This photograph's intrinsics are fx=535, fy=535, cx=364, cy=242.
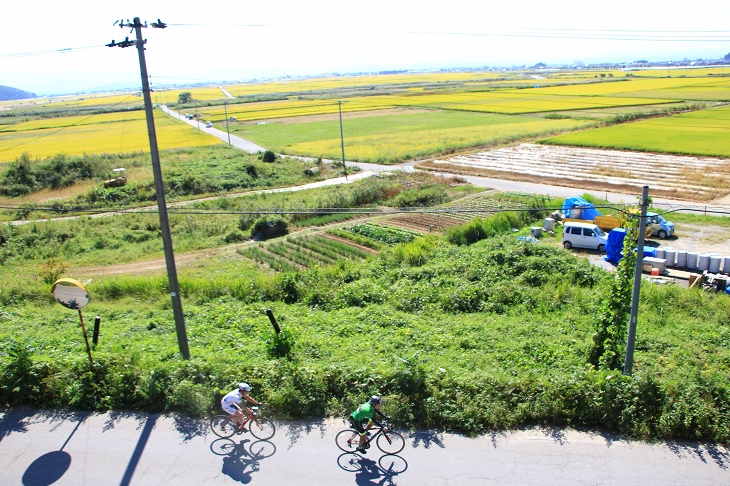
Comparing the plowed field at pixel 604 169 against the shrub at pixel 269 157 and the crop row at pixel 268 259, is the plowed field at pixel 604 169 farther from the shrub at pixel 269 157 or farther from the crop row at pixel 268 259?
the crop row at pixel 268 259

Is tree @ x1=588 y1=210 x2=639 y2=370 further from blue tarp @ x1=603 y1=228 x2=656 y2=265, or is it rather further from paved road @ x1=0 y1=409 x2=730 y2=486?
blue tarp @ x1=603 y1=228 x2=656 y2=265

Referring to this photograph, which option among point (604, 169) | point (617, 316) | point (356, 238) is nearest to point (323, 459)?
point (617, 316)

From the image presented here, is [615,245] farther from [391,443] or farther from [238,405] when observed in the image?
[238,405]

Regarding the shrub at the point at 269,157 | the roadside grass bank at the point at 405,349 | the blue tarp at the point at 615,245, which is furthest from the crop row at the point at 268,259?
the shrub at the point at 269,157

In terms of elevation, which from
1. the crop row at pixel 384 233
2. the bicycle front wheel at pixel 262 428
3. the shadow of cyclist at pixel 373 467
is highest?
the bicycle front wheel at pixel 262 428

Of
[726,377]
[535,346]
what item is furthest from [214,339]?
[726,377]
